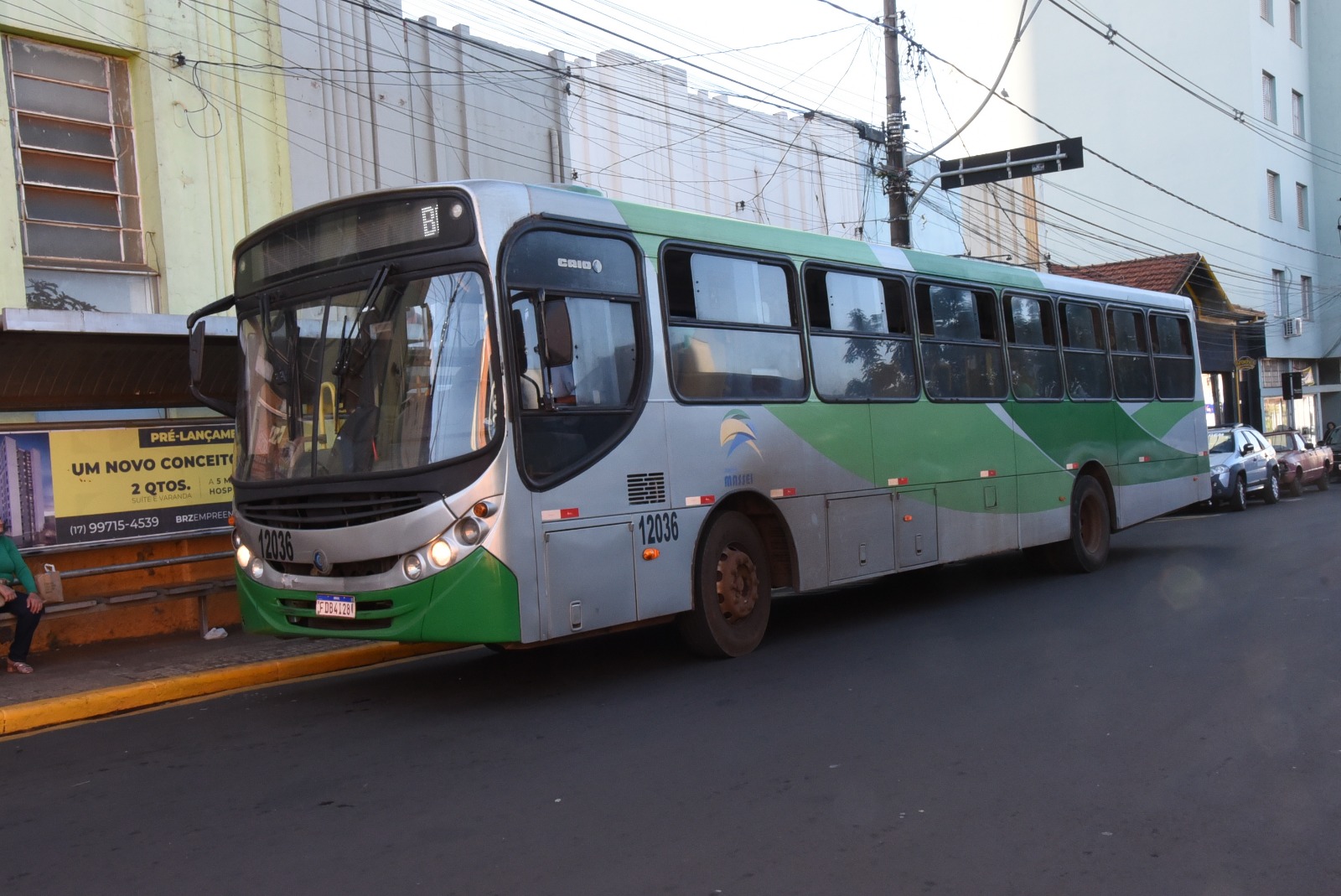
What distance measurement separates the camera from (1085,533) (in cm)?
1423

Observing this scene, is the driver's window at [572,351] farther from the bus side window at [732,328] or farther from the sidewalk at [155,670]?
the sidewalk at [155,670]

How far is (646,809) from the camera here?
17.9 ft

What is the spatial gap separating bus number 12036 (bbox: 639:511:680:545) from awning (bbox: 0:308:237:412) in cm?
453

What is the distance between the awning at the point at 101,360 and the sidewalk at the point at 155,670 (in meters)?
2.25

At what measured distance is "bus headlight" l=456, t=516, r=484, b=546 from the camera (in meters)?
7.15

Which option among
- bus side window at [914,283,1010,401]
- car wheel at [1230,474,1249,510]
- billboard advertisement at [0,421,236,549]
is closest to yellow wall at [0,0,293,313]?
billboard advertisement at [0,421,236,549]

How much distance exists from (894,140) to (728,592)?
11200 mm

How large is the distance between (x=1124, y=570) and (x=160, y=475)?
1047cm

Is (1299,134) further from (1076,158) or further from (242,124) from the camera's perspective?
(242,124)

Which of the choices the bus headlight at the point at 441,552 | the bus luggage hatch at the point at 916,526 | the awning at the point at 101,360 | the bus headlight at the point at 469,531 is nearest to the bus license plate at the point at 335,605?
the bus headlight at the point at 441,552

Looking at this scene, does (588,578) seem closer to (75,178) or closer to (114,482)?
(114,482)

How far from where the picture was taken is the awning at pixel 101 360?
378 inches

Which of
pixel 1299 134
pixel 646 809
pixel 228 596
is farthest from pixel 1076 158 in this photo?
pixel 1299 134

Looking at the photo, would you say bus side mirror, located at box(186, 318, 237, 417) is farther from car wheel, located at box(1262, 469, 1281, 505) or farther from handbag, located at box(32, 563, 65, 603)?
car wheel, located at box(1262, 469, 1281, 505)
